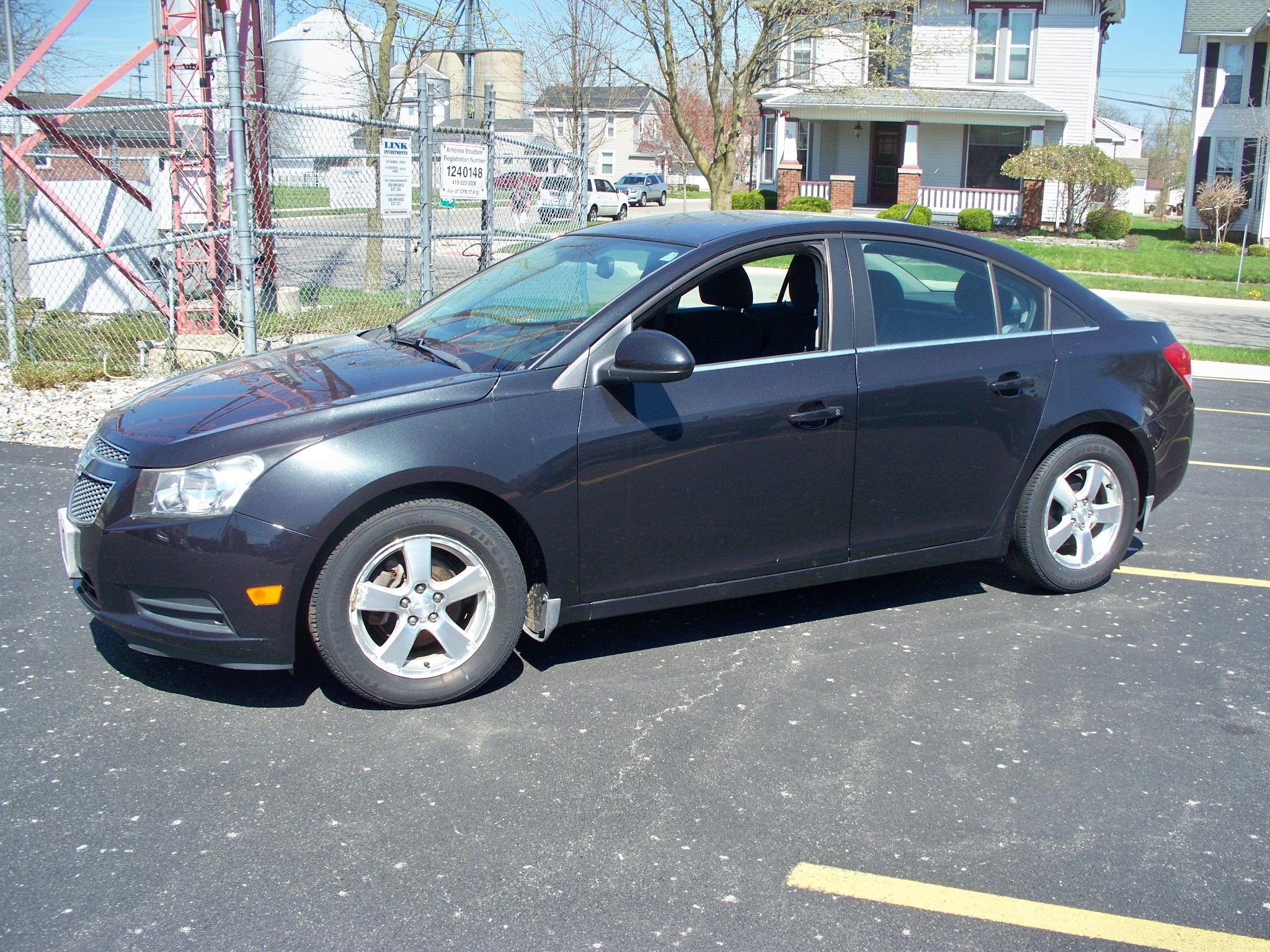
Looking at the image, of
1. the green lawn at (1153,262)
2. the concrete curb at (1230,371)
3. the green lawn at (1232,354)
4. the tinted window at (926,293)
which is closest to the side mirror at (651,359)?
the tinted window at (926,293)

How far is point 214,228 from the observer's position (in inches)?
482

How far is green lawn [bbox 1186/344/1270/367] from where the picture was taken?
14172mm

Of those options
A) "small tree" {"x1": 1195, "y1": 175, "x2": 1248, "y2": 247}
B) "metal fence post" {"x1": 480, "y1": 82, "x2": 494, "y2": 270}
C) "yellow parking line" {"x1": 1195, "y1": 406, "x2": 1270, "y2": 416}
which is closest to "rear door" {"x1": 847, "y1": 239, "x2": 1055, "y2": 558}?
"yellow parking line" {"x1": 1195, "y1": 406, "x2": 1270, "y2": 416}

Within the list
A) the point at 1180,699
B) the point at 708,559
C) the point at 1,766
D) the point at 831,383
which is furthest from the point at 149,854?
the point at 1180,699

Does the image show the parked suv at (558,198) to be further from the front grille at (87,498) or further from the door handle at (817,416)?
the front grille at (87,498)

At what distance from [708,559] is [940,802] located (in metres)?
1.30

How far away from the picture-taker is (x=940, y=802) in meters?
3.54

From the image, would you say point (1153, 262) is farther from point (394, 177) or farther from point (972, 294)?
point (972, 294)

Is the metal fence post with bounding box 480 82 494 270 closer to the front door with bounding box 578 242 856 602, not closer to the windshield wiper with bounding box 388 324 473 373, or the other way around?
the windshield wiper with bounding box 388 324 473 373

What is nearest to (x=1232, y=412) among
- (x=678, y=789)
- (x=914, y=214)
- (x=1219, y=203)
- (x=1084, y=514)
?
(x=1084, y=514)

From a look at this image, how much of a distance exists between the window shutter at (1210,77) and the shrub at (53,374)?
37.0 meters

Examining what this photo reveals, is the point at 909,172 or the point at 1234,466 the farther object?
the point at 909,172

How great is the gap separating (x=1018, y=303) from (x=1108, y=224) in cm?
3063

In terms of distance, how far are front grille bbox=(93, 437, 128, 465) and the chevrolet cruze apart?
0.11 feet
